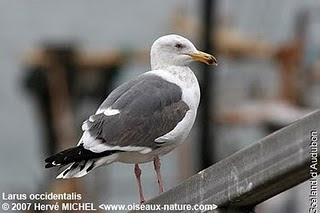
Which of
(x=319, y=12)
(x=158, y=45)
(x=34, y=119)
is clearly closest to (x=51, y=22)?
(x=34, y=119)

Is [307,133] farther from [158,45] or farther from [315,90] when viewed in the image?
[315,90]

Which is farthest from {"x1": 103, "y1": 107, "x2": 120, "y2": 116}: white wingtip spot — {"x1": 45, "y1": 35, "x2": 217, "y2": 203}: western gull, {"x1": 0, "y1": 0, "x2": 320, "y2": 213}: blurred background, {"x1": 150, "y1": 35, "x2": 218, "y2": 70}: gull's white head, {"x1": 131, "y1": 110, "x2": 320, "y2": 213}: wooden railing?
{"x1": 0, "y1": 0, "x2": 320, "y2": 213}: blurred background

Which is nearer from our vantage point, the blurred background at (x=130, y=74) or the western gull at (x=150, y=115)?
the western gull at (x=150, y=115)

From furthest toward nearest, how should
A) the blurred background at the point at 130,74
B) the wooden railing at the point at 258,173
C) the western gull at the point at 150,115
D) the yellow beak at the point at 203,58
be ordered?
the blurred background at the point at 130,74
the yellow beak at the point at 203,58
the western gull at the point at 150,115
the wooden railing at the point at 258,173

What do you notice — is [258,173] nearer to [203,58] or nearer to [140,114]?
[140,114]

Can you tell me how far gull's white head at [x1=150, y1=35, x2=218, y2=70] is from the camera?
3.59 metres

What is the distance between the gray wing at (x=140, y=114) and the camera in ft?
11.0

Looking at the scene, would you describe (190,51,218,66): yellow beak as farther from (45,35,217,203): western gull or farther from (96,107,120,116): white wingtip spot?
(96,107,120,116): white wingtip spot

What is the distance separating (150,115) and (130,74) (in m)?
12.0

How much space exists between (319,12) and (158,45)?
9.79 m

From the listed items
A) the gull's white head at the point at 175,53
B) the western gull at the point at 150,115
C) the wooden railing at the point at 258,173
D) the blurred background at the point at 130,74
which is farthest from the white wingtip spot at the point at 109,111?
the blurred background at the point at 130,74

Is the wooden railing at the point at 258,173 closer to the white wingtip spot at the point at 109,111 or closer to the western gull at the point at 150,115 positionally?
the western gull at the point at 150,115

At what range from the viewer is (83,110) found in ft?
43.4

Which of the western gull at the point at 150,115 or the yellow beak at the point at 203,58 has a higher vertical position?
the yellow beak at the point at 203,58
